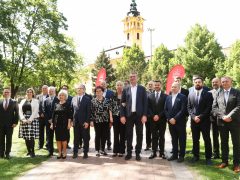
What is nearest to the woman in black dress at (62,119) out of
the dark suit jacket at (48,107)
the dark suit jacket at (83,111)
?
the dark suit jacket at (83,111)

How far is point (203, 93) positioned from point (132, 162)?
2477 mm

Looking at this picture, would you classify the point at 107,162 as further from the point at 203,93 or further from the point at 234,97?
the point at 234,97

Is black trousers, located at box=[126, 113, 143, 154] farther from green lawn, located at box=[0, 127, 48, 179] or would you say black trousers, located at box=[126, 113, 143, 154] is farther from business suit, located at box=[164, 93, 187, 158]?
green lawn, located at box=[0, 127, 48, 179]

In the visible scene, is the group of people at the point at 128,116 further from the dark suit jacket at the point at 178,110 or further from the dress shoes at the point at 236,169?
the dress shoes at the point at 236,169

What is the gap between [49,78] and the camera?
3584 centimetres

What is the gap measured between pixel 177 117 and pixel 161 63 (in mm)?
44296

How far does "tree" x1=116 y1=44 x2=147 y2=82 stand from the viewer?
52.8 m

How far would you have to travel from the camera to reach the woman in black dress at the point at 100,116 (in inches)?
351

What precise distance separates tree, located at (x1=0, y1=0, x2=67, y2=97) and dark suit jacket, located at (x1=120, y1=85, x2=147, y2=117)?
24247 mm

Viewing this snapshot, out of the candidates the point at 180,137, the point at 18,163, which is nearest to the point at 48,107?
the point at 18,163

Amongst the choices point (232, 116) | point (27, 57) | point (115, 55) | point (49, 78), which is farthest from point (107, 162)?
point (115, 55)

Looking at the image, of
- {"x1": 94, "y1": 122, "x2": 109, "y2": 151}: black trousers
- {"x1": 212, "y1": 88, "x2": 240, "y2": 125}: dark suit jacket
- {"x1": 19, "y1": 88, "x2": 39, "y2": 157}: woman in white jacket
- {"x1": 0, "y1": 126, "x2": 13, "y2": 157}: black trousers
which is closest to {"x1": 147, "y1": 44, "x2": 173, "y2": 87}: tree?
{"x1": 94, "y1": 122, "x2": 109, "y2": 151}: black trousers

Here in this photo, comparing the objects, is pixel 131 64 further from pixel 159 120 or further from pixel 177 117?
pixel 177 117

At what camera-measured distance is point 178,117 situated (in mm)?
8164
